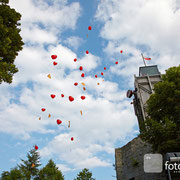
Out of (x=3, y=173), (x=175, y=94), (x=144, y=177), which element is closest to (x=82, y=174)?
(x=3, y=173)

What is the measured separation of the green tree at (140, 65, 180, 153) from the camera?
13625 millimetres

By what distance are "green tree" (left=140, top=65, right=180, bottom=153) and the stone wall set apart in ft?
11.7

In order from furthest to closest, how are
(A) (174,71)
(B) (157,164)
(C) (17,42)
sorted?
(A) (174,71) < (C) (17,42) < (B) (157,164)

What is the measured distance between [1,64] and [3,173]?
30060 mm

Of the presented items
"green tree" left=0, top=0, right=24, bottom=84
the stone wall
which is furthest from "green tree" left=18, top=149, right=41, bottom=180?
"green tree" left=0, top=0, right=24, bottom=84

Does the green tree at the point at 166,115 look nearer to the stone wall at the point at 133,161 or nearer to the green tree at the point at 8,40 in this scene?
the stone wall at the point at 133,161

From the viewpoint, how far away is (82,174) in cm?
3306

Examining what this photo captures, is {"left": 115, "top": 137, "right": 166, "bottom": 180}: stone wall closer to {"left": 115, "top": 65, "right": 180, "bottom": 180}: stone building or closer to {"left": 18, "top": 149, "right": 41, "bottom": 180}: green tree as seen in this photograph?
{"left": 115, "top": 65, "right": 180, "bottom": 180}: stone building

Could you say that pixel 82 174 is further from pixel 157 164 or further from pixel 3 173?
pixel 157 164

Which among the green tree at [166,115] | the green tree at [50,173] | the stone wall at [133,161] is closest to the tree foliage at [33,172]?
the green tree at [50,173]

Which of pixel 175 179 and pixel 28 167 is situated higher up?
pixel 28 167

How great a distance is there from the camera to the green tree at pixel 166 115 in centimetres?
1362

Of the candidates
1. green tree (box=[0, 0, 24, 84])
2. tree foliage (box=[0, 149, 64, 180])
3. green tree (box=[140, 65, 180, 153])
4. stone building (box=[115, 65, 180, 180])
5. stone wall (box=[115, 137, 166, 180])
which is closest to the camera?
green tree (box=[0, 0, 24, 84])

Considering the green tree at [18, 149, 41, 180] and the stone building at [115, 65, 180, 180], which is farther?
the green tree at [18, 149, 41, 180]
